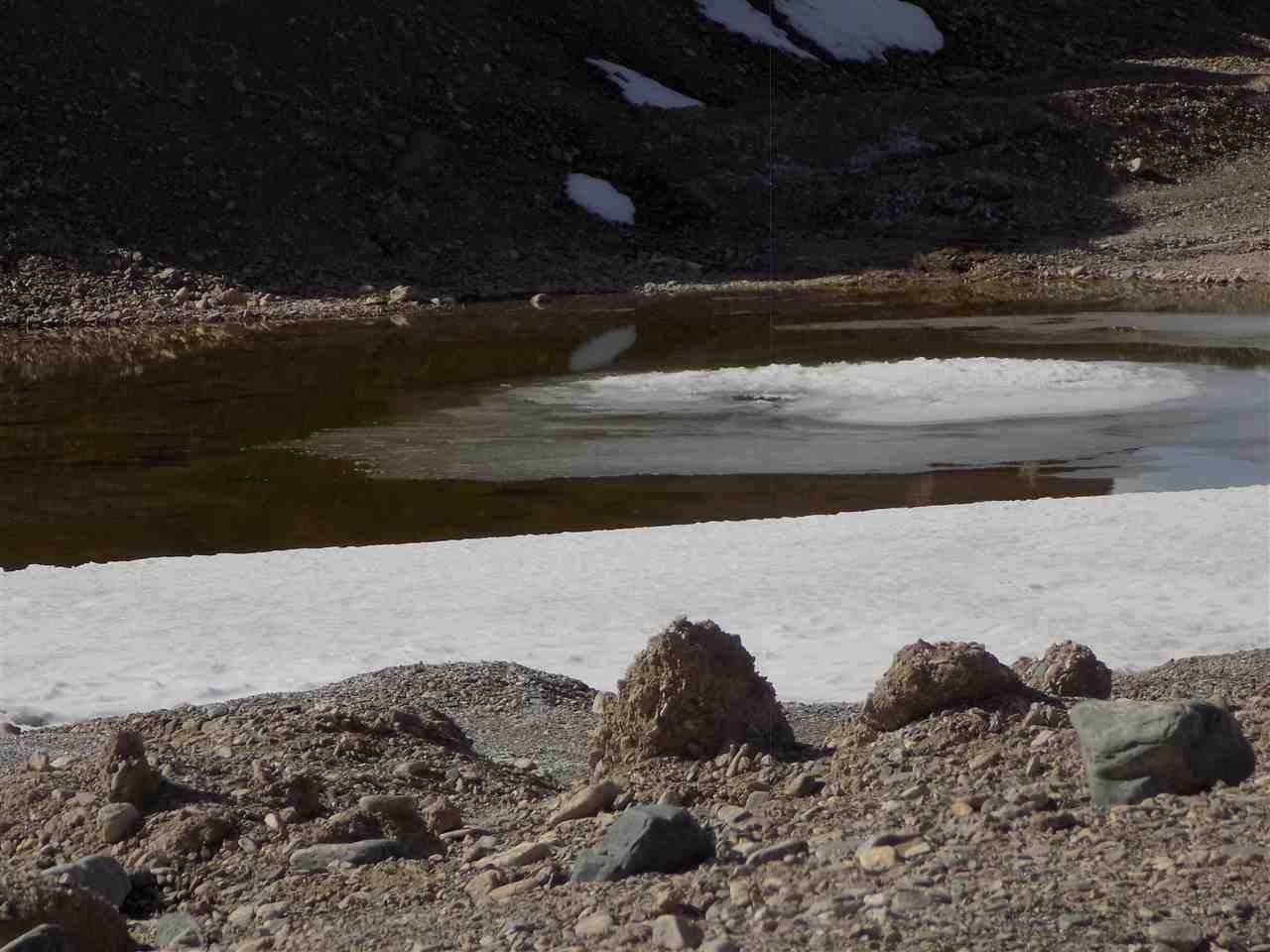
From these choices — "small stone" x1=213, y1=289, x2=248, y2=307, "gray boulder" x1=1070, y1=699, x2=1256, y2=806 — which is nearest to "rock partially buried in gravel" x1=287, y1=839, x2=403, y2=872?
"gray boulder" x1=1070, y1=699, x2=1256, y2=806

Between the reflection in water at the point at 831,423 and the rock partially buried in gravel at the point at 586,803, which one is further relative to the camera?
the reflection in water at the point at 831,423

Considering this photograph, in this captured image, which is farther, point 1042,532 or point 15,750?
point 1042,532

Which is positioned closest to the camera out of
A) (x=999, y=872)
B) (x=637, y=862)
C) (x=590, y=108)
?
(x=999, y=872)

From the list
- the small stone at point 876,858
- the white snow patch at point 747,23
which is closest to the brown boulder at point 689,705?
the small stone at point 876,858

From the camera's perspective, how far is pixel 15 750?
816cm

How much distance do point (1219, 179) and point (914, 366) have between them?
20.5 m

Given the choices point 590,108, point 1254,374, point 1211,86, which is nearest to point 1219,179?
point 1211,86

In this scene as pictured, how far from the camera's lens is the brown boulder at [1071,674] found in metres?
7.03

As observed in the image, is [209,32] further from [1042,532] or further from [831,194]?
[1042,532]

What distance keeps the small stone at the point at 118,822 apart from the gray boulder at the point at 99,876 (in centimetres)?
47

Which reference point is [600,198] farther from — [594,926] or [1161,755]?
[594,926]

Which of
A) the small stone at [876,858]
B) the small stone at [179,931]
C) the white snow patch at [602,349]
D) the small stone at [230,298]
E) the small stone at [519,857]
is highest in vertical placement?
the small stone at [230,298]

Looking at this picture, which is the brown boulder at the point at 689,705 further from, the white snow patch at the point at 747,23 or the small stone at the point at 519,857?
the white snow patch at the point at 747,23

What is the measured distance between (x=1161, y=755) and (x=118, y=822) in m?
3.51
